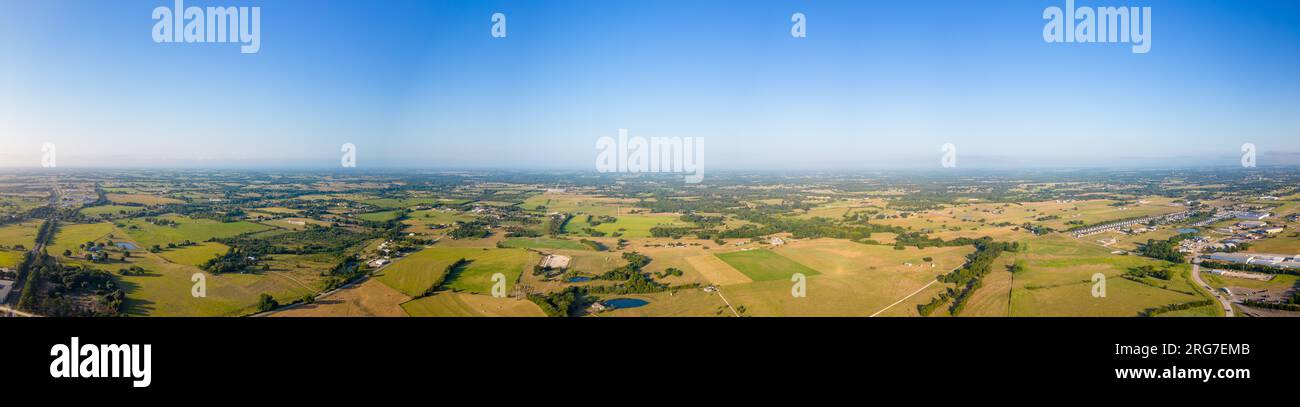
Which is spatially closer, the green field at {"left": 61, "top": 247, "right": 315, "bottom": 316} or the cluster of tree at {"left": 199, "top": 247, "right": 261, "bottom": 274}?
the green field at {"left": 61, "top": 247, "right": 315, "bottom": 316}

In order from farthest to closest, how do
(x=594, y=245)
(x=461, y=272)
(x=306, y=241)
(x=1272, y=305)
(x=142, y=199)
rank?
(x=142, y=199) → (x=594, y=245) → (x=306, y=241) → (x=461, y=272) → (x=1272, y=305)

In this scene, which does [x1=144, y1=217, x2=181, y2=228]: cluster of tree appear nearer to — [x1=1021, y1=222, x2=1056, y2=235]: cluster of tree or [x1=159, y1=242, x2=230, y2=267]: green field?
[x1=159, y1=242, x2=230, y2=267]: green field

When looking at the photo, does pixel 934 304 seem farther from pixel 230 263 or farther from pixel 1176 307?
pixel 230 263

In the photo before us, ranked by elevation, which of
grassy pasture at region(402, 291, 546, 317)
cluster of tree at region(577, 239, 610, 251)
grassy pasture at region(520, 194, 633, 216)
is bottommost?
grassy pasture at region(402, 291, 546, 317)

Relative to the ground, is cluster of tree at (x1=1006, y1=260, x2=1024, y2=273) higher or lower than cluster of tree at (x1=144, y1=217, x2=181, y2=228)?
lower

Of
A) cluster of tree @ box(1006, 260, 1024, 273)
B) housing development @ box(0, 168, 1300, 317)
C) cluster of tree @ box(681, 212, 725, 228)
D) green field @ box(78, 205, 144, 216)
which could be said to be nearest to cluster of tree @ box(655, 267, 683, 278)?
housing development @ box(0, 168, 1300, 317)

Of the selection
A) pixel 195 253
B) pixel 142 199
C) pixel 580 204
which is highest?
pixel 142 199

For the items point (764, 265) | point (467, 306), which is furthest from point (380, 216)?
point (764, 265)
